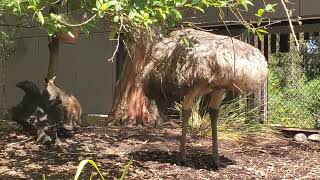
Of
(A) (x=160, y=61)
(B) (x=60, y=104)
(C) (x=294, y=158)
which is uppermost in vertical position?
(A) (x=160, y=61)

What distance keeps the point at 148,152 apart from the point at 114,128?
79.2 inches

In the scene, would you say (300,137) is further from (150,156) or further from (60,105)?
(60,105)

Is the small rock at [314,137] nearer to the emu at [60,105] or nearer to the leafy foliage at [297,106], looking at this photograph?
the leafy foliage at [297,106]

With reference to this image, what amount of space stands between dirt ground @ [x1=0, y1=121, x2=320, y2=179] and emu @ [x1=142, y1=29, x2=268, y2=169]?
1.90ft

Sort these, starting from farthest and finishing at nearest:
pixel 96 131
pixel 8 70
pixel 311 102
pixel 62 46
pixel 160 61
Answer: pixel 8 70 < pixel 62 46 < pixel 311 102 < pixel 96 131 < pixel 160 61

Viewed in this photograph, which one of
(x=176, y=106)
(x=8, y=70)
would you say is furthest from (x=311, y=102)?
(x=8, y=70)

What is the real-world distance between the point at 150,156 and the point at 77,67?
6.10m

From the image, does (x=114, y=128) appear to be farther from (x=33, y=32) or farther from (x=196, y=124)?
(x=33, y=32)

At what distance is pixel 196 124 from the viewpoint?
938 centimetres

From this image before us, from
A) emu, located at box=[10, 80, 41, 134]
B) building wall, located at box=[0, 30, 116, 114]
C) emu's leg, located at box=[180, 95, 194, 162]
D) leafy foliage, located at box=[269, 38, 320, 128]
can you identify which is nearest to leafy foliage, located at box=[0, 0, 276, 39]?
emu's leg, located at box=[180, 95, 194, 162]

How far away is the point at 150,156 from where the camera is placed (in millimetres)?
7383

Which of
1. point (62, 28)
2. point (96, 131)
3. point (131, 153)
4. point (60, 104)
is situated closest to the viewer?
point (62, 28)

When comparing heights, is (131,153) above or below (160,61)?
below

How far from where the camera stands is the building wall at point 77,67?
12.5m
